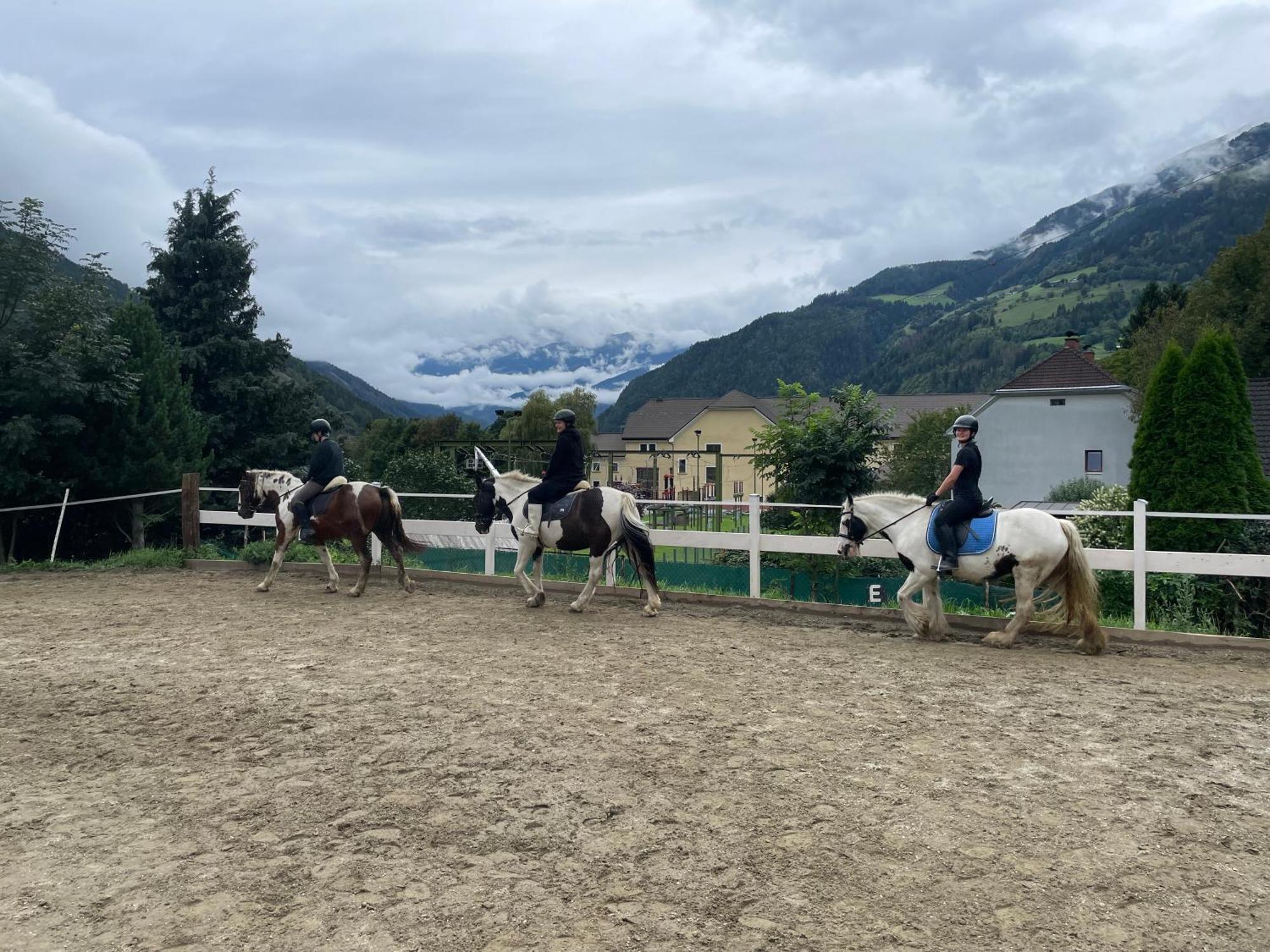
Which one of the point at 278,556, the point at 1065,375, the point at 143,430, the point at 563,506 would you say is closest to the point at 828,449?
the point at 563,506

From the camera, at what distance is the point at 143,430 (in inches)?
684

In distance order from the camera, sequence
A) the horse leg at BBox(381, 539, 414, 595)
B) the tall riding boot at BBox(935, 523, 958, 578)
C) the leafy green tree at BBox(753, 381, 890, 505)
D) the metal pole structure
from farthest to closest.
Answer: the leafy green tree at BBox(753, 381, 890, 505), the metal pole structure, the horse leg at BBox(381, 539, 414, 595), the tall riding boot at BBox(935, 523, 958, 578)

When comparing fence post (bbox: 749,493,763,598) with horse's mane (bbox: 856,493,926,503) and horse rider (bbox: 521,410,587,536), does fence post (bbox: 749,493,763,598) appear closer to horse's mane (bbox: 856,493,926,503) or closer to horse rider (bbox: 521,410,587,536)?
horse's mane (bbox: 856,493,926,503)

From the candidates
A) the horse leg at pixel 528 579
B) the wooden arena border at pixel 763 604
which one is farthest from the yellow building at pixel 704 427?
the horse leg at pixel 528 579

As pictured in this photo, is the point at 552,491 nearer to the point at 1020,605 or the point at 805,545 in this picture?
the point at 805,545

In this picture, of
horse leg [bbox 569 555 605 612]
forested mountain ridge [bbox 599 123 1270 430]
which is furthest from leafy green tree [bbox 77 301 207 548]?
forested mountain ridge [bbox 599 123 1270 430]

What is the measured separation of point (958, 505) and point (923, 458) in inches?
1715

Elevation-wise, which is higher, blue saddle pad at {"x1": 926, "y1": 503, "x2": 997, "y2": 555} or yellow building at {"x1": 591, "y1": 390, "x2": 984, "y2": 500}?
yellow building at {"x1": 591, "y1": 390, "x2": 984, "y2": 500}

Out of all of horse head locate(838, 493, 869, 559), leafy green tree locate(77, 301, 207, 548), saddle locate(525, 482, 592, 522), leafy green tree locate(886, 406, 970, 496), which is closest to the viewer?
horse head locate(838, 493, 869, 559)

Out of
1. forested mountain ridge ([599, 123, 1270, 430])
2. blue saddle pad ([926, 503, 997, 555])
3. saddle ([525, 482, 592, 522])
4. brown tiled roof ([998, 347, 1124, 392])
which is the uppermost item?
forested mountain ridge ([599, 123, 1270, 430])

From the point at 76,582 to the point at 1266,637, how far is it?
1570cm

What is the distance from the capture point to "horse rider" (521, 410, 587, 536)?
33.3ft

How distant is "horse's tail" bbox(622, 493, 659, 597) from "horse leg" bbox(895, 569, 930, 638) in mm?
2684

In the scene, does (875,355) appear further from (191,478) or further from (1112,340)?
(191,478)
